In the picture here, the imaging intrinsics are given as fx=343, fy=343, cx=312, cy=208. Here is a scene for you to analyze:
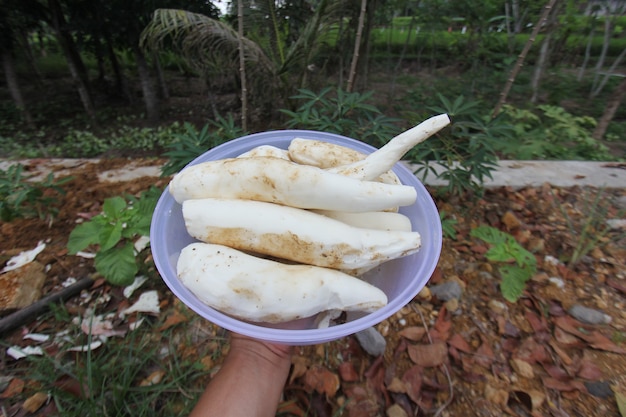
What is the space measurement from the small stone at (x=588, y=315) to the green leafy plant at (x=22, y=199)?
1.97 metres

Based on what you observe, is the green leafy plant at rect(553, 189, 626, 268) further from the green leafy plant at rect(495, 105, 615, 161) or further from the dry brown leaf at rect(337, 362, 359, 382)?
the dry brown leaf at rect(337, 362, 359, 382)

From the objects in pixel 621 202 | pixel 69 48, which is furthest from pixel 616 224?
pixel 69 48

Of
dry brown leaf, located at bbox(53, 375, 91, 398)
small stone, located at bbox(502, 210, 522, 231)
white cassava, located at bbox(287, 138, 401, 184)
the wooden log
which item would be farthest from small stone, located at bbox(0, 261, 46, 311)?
small stone, located at bbox(502, 210, 522, 231)

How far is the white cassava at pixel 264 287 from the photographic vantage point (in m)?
0.66

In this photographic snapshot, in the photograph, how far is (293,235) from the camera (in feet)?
2.35

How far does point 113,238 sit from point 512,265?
1382 mm

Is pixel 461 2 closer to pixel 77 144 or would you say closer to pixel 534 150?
pixel 534 150

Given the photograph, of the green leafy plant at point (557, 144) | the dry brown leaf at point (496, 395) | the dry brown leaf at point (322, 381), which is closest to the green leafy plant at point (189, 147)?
the dry brown leaf at point (322, 381)

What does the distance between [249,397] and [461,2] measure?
4241mm

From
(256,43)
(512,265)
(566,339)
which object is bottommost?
(566,339)

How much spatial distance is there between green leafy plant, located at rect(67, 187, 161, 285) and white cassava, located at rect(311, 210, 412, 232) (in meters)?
0.67

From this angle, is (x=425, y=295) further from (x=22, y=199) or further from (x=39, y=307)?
(x=22, y=199)

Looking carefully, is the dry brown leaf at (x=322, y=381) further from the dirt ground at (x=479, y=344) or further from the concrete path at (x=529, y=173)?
the concrete path at (x=529, y=173)

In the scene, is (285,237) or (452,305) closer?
(285,237)
